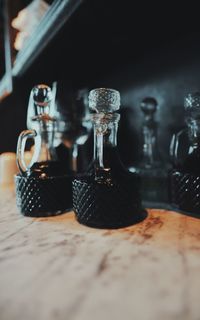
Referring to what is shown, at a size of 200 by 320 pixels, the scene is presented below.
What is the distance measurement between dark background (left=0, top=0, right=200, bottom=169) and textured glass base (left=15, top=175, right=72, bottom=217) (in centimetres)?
32

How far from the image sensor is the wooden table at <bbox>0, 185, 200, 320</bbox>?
200 millimetres

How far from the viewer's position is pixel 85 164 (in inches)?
37.0

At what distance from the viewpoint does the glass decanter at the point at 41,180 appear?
0.48 metres

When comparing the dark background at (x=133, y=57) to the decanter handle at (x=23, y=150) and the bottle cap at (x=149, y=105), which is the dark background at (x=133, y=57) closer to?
the bottle cap at (x=149, y=105)

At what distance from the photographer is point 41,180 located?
18.7 inches

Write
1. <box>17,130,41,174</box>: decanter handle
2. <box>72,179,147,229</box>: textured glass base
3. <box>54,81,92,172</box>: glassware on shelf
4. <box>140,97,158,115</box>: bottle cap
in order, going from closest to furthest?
<box>72,179,147,229</box>: textured glass base < <box>17,130,41,174</box>: decanter handle < <box>140,97,158,115</box>: bottle cap < <box>54,81,92,172</box>: glassware on shelf

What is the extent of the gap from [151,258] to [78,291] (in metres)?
0.10

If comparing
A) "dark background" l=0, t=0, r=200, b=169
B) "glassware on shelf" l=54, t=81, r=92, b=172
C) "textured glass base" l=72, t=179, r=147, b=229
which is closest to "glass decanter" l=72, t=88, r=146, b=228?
"textured glass base" l=72, t=179, r=147, b=229

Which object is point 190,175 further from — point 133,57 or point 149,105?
point 133,57

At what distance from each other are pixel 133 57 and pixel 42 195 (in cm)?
50

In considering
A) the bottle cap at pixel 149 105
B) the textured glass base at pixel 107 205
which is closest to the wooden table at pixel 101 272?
the textured glass base at pixel 107 205

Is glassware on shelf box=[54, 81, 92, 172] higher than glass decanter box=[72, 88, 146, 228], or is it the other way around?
glassware on shelf box=[54, 81, 92, 172]

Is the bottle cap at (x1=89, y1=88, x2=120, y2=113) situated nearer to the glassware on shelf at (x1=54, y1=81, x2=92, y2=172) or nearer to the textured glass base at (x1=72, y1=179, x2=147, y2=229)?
the textured glass base at (x1=72, y1=179, x2=147, y2=229)

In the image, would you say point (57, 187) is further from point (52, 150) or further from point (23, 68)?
point (23, 68)
